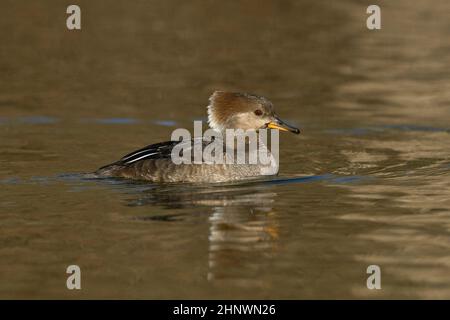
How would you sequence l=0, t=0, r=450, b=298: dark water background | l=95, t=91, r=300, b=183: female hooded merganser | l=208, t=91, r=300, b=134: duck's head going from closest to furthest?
l=0, t=0, r=450, b=298: dark water background → l=95, t=91, r=300, b=183: female hooded merganser → l=208, t=91, r=300, b=134: duck's head

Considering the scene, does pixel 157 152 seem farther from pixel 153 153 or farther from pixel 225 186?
pixel 225 186

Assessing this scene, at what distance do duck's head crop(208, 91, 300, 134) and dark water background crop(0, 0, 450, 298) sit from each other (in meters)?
0.77

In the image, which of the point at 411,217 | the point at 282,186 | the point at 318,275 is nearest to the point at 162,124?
the point at 282,186

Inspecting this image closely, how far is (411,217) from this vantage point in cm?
1039

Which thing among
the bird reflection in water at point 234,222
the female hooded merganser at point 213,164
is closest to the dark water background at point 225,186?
the bird reflection in water at point 234,222

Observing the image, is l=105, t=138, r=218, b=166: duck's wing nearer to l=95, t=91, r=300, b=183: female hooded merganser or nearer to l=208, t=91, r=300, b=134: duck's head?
l=95, t=91, r=300, b=183: female hooded merganser

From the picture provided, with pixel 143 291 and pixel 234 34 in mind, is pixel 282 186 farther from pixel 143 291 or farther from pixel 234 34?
pixel 234 34

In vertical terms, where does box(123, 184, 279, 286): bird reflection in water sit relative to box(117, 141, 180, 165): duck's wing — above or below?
below

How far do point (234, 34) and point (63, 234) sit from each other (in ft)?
46.7

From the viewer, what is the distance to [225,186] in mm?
11859

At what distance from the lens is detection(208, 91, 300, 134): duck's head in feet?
41.6

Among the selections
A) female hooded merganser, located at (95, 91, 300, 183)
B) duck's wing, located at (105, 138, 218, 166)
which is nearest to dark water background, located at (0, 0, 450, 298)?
female hooded merganser, located at (95, 91, 300, 183)

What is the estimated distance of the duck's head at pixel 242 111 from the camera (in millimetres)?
12680
